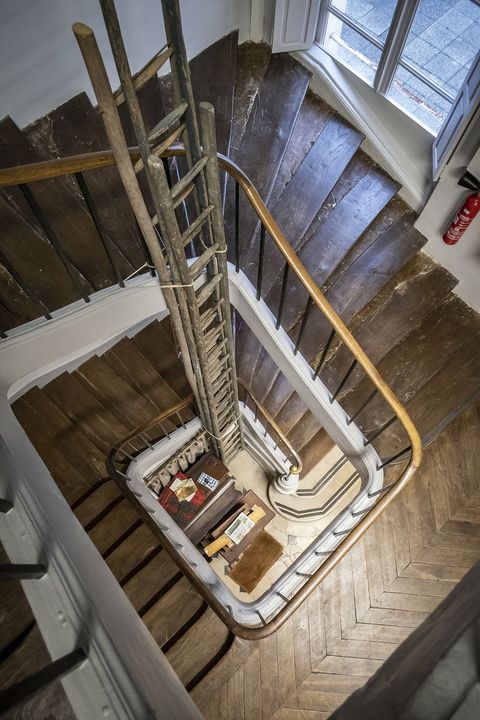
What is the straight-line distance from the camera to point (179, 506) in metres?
4.35

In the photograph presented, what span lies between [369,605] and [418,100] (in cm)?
342

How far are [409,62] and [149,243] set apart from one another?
250 cm

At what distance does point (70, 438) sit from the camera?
318 centimetres

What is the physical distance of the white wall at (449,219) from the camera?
2.96 m

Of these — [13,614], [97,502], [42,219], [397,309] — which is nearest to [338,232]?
[397,309]

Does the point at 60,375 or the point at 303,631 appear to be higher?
the point at 60,375

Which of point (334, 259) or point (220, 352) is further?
point (334, 259)

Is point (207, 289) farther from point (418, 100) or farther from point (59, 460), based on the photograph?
point (418, 100)

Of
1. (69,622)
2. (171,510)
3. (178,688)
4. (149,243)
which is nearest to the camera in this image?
(69,622)

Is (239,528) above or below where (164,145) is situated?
below

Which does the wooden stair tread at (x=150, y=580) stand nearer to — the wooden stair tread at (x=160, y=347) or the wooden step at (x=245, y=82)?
the wooden stair tread at (x=160, y=347)

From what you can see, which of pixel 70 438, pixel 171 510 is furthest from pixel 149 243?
pixel 171 510

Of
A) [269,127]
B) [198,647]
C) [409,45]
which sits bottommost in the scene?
[198,647]

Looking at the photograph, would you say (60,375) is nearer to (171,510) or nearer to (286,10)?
(171,510)
